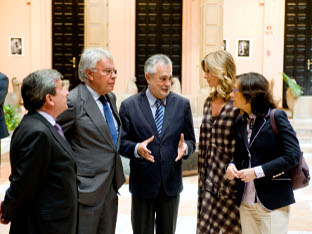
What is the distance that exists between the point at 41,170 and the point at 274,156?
155cm

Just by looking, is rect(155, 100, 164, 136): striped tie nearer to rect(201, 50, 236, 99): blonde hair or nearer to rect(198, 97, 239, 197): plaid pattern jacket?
rect(198, 97, 239, 197): plaid pattern jacket

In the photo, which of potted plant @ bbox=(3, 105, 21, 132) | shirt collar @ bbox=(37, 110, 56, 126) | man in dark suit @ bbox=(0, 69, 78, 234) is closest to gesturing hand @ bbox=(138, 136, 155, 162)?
man in dark suit @ bbox=(0, 69, 78, 234)

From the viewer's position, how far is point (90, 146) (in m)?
3.05

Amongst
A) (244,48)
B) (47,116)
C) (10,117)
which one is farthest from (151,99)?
(244,48)

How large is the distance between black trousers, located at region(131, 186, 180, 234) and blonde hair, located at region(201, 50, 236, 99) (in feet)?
2.97

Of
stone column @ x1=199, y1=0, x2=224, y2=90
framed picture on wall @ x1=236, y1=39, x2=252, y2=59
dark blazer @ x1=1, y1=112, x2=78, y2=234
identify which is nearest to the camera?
dark blazer @ x1=1, y1=112, x2=78, y2=234

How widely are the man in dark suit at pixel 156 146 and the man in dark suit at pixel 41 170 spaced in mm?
963

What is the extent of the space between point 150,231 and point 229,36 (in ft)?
48.2

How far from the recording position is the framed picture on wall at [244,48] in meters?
17.2

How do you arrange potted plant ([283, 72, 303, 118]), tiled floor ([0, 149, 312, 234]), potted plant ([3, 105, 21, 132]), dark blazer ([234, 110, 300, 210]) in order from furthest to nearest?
1. potted plant ([283, 72, 303, 118])
2. potted plant ([3, 105, 21, 132])
3. tiled floor ([0, 149, 312, 234])
4. dark blazer ([234, 110, 300, 210])

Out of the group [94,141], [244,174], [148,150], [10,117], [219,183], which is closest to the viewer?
[244,174]

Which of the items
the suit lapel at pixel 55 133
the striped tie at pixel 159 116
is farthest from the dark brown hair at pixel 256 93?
the suit lapel at pixel 55 133

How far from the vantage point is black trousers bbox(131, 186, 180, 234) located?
11.2 feet

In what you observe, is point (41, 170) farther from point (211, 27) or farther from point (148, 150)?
point (211, 27)
